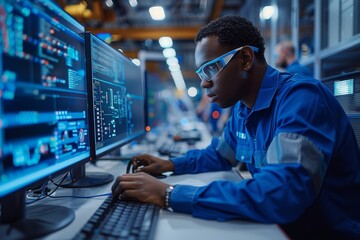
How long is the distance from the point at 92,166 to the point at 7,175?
0.99m

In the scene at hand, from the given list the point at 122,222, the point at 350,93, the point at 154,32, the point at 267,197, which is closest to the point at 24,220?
the point at 122,222

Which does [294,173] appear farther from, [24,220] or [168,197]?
[24,220]

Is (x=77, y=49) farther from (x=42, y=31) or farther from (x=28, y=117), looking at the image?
(x=28, y=117)

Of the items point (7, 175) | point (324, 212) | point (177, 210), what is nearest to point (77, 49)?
point (7, 175)

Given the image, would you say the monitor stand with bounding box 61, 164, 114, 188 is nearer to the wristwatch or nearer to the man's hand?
the man's hand

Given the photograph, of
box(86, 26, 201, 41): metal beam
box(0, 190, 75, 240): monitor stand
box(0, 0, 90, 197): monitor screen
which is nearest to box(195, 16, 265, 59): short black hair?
box(0, 0, 90, 197): monitor screen

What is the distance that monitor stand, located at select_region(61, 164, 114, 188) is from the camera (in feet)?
3.63

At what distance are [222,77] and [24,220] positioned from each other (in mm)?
769

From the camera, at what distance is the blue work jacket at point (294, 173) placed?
70 cm

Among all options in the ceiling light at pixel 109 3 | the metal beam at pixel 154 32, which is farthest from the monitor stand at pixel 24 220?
the metal beam at pixel 154 32

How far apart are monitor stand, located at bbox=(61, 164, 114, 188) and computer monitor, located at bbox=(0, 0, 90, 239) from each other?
26 cm

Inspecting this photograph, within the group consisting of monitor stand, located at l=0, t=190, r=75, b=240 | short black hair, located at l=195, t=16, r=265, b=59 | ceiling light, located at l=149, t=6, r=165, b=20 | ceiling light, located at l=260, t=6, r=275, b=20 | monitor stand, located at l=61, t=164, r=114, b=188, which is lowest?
monitor stand, located at l=61, t=164, r=114, b=188

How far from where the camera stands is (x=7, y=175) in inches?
21.9

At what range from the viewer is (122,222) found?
66 cm
